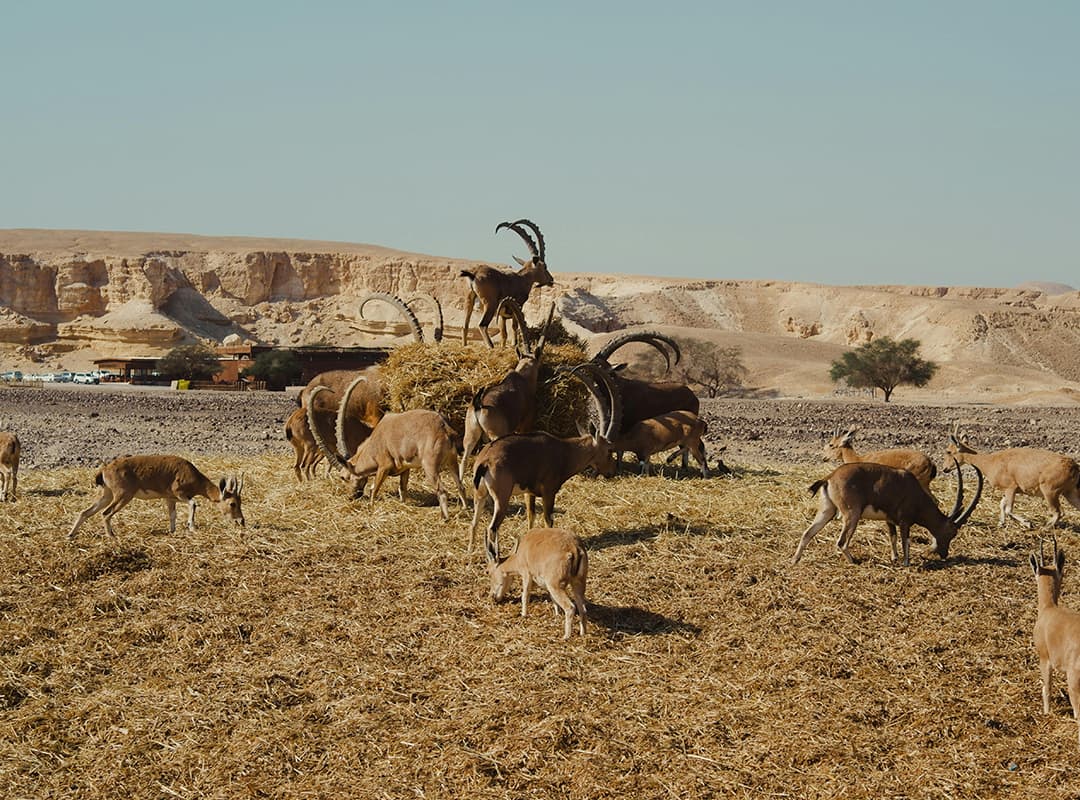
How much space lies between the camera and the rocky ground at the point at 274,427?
68.2 ft

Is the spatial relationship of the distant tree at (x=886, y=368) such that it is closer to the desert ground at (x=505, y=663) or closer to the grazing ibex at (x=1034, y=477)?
the grazing ibex at (x=1034, y=477)

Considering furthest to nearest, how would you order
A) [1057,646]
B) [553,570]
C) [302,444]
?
[302,444], [553,570], [1057,646]

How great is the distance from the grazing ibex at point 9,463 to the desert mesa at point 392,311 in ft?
180

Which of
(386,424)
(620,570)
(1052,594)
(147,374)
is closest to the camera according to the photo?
(1052,594)

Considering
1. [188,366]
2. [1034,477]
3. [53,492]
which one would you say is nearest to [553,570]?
[1034,477]

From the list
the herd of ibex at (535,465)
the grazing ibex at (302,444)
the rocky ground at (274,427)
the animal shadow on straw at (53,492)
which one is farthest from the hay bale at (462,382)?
the rocky ground at (274,427)

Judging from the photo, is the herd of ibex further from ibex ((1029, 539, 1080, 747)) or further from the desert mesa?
the desert mesa

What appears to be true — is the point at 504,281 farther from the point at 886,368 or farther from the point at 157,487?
the point at 886,368

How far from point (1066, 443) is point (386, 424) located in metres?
17.5

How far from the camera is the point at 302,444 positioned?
15.3m

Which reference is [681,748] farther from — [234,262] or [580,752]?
[234,262]

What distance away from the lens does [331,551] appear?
35.1 ft

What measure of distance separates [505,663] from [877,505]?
436 centimetres

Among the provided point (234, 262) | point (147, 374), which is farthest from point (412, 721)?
point (234, 262)
